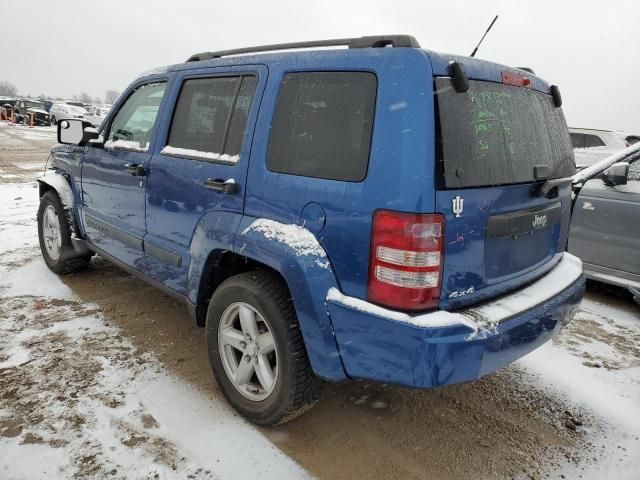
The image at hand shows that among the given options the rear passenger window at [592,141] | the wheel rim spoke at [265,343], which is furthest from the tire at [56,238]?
the rear passenger window at [592,141]

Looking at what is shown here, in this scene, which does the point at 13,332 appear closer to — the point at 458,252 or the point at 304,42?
the point at 304,42

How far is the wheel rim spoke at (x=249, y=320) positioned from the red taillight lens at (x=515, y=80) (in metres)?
1.70

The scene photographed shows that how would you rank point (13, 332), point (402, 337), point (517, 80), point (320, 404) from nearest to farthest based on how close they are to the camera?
1. point (402, 337)
2. point (517, 80)
3. point (320, 404)
4. point (13, 332)

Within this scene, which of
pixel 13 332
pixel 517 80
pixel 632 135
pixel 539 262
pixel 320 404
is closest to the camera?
pixel 517 80

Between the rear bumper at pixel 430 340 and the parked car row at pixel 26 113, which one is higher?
the parked car row at pixel 26 113

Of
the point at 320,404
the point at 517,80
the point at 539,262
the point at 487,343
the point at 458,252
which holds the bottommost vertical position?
the point at 320,404

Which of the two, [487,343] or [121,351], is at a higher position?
[487,343]

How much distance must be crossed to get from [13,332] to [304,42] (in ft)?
9.44

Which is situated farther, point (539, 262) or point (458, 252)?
point (539, 262)

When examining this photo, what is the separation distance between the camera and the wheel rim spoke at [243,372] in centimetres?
249

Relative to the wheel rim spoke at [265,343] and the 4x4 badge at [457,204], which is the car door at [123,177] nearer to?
the wheel rim spoke at [265,343]

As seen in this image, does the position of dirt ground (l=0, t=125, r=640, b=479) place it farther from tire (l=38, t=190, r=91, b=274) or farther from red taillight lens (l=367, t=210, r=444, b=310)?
tire (l=38, t=190, r=91, b=274)

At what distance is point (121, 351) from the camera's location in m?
3.16

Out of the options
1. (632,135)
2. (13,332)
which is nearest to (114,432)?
(13,332)
